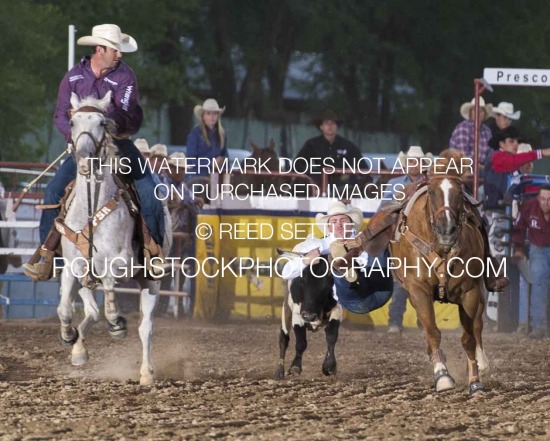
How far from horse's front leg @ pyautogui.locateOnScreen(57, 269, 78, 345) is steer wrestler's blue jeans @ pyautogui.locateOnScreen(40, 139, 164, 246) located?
49cm

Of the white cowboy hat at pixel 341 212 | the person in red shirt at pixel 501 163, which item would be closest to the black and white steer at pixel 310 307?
the white cowboy hat at pixel 341 212

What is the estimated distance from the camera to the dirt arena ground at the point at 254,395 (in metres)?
8.68

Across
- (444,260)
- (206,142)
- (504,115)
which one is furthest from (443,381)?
(206,142)

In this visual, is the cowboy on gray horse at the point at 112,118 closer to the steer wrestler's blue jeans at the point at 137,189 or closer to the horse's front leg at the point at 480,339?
the steer wrestler's blue jeans at the point at 137,189

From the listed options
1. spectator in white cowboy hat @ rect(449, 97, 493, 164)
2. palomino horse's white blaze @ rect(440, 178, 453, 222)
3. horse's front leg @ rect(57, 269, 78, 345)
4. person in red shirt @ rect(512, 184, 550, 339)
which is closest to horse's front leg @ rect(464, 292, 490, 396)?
palomino horse's white blaze @ rect(440, 178, 453, 222)

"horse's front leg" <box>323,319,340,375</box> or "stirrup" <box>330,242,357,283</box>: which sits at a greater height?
"stirrup" <box>330,242,357,283</box>

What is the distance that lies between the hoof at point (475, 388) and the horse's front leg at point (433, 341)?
0.42 feet

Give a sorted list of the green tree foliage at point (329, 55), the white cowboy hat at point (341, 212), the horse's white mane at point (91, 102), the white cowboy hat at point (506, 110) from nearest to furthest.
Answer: the horse's white mane at point (91, 102), the white cowboy hat at point (341, 212), the white cowboy hat at point (506, 110), the green tree foliage at point (329, 55)

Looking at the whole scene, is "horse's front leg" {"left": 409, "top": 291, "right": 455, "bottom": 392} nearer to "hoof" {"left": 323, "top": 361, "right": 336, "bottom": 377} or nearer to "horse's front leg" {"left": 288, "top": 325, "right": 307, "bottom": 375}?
"hoof" {"left": 323, "top": 361, "right": 336, "bottom": 377}

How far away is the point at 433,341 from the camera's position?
35.8 feet

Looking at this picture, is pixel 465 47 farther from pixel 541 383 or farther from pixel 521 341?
pixel 541 383

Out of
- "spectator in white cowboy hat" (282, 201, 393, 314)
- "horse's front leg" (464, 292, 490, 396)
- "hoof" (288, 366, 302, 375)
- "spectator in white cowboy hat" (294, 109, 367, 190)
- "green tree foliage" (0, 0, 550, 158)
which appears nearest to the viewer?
"horse's front leg" (464, 292, 490, 396)

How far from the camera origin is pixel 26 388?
34.9ft

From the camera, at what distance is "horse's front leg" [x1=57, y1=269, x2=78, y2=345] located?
11430 millimetres
